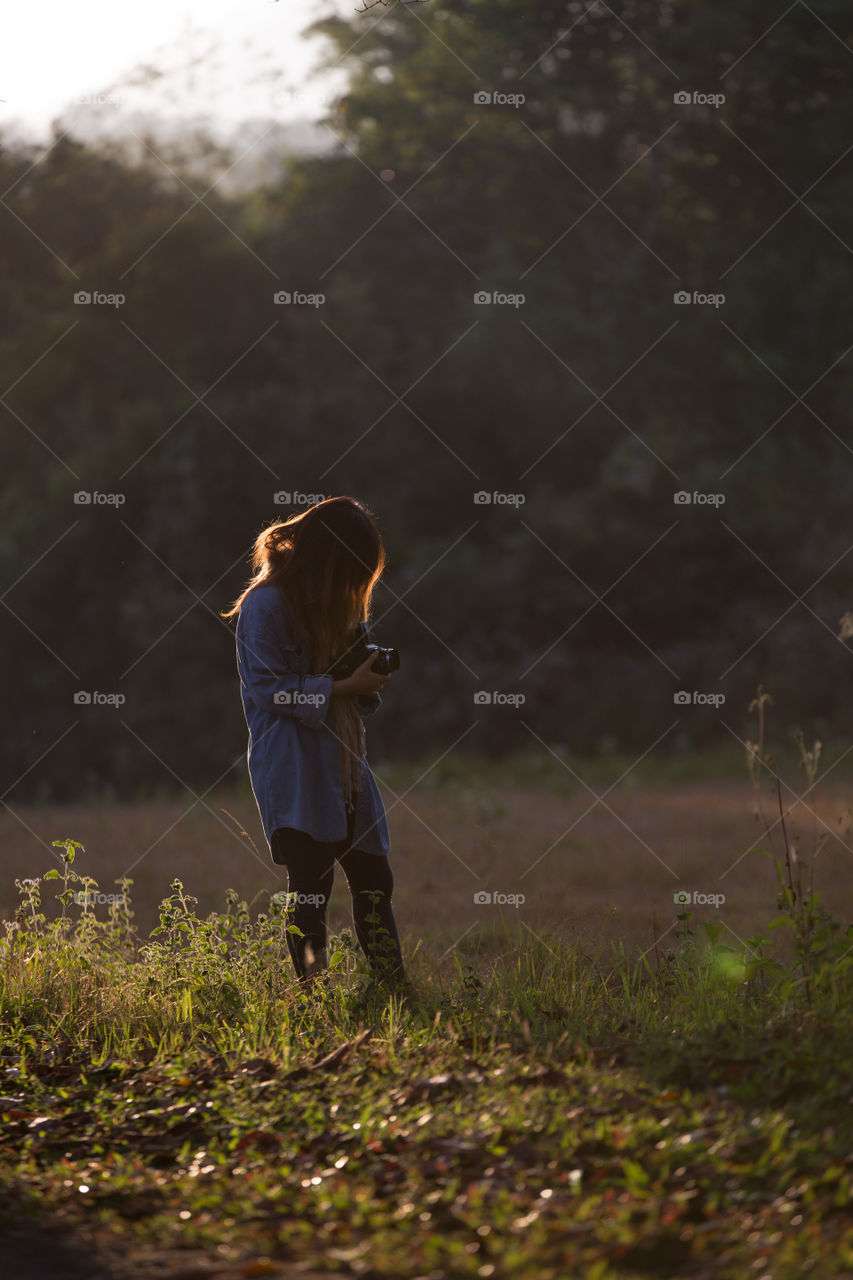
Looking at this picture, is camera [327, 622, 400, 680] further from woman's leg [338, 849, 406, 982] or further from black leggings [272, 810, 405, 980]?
woman's leg [338, 849, 406, 982]

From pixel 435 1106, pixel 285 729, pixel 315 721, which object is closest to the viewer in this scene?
pixel 435 1106

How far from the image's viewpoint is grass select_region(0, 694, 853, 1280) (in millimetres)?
3350

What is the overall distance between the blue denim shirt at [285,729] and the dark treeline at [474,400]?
10.8m

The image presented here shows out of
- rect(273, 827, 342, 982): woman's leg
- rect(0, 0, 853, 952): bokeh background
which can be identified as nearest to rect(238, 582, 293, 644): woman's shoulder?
rect(273, 827, 342, 982): woman's leg

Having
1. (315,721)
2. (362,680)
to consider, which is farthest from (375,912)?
(362,680)

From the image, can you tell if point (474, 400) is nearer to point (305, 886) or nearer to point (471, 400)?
point (471, 400)

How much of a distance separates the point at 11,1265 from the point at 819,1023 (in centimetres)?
258

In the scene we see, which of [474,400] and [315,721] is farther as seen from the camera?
[474,400]

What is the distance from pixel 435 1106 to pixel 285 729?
1785mm

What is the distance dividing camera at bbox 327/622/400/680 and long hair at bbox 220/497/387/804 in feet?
0.16

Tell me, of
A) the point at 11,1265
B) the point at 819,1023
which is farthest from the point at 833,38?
the point at 11,1265

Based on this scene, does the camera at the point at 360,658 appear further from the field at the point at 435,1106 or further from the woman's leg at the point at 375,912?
the field at the point at 435,1106

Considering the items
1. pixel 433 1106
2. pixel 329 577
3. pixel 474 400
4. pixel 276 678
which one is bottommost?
pixel 433 1106

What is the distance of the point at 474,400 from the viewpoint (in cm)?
1786
